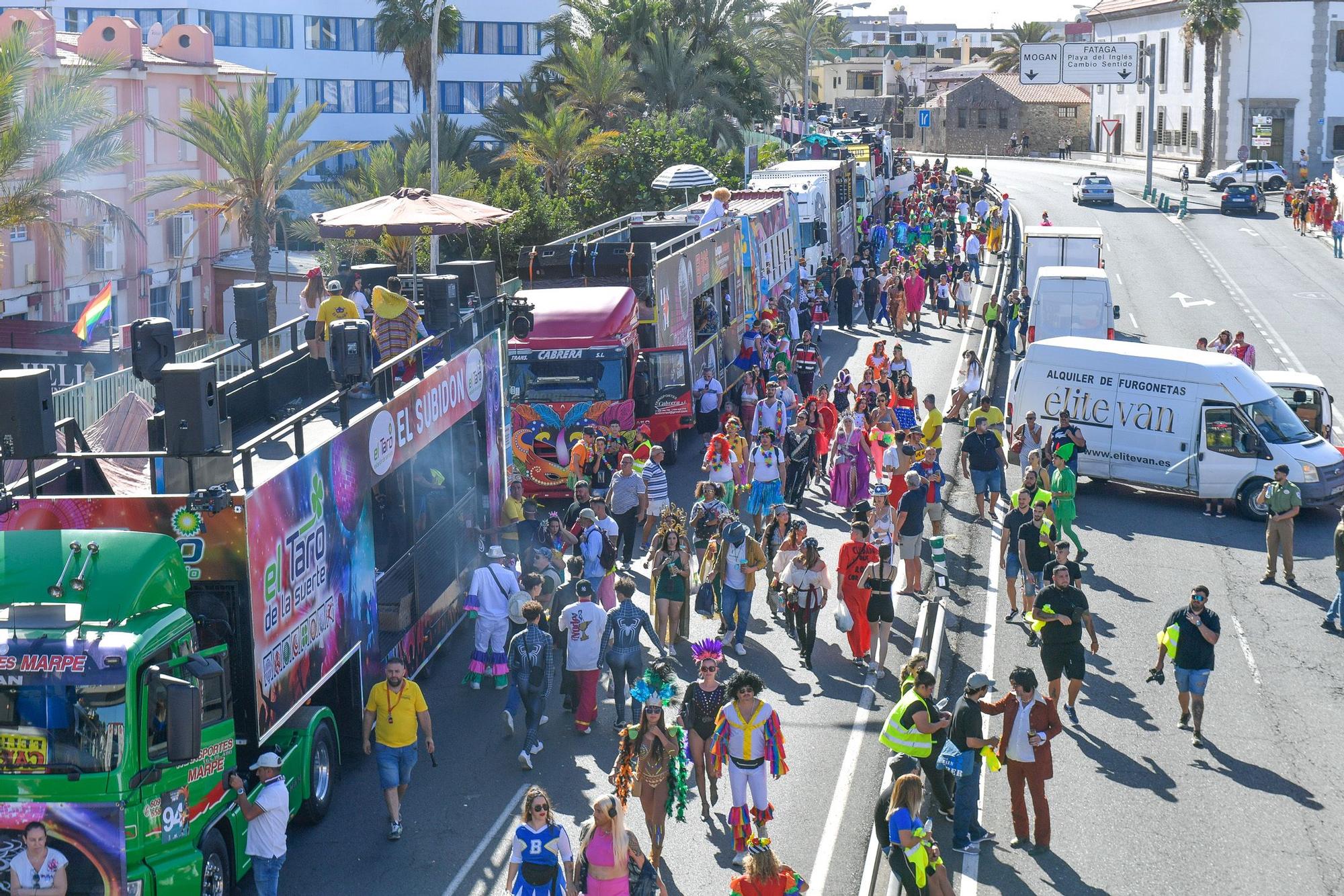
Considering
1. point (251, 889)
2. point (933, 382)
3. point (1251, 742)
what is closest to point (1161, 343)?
point (933, 382)

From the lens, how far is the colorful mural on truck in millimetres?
21891

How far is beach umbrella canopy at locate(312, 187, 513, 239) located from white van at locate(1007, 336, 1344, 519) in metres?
9.18

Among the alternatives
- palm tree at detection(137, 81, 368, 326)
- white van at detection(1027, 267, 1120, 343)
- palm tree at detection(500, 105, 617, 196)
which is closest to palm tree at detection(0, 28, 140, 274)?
palm tree at detection(137, 81, 368, 326)

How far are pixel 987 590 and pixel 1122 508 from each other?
5.21 meters

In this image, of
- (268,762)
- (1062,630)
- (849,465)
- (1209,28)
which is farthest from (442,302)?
(1209,28)

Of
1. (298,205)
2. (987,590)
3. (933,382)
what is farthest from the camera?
(298,205)

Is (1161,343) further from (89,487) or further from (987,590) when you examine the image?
(89,487)

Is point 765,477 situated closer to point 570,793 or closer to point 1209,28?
point 570,793

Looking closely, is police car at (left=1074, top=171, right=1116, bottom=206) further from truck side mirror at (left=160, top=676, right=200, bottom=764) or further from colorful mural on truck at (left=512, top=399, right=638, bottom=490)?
truck side mirror at (left=160, top=676, right=200, bottom=764)

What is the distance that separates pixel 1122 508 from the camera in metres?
23.1

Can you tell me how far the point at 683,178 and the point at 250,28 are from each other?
39471 mm

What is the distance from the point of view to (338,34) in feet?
236

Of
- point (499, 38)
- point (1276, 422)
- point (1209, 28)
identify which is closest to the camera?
point (1276, 422)

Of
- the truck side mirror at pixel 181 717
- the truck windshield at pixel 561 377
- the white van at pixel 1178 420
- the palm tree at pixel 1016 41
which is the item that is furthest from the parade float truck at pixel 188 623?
the palm tree at pixel 1016 41
